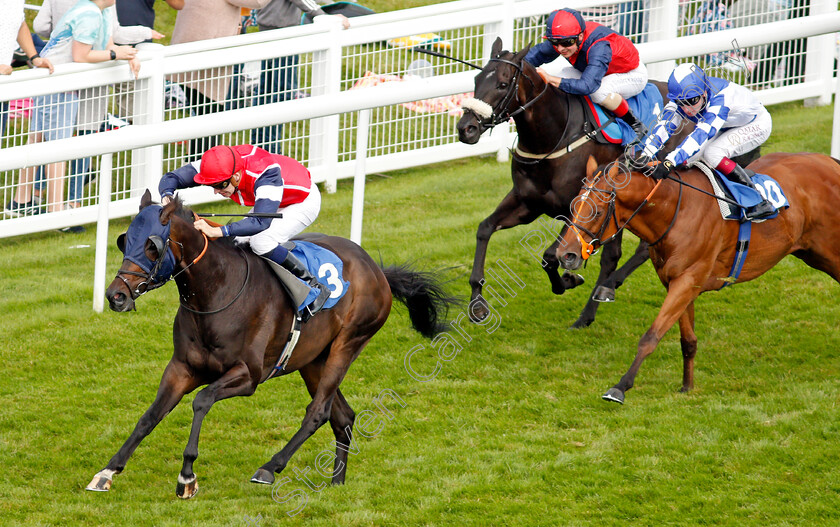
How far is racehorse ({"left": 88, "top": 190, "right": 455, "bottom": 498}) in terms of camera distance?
4.76 metres

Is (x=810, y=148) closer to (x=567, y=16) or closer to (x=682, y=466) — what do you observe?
(x=567, y=16)

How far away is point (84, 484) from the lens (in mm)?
5305

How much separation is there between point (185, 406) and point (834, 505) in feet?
10.5

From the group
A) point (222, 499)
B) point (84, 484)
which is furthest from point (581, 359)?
point (84, 484)

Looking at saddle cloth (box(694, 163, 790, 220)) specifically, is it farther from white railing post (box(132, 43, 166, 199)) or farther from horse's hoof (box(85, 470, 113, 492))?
white railing post (box(132, 43, 166, 199))

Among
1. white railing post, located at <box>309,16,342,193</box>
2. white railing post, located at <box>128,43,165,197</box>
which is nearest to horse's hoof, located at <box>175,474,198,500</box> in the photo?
white railing post, located at <box>128,43,165,197</box>

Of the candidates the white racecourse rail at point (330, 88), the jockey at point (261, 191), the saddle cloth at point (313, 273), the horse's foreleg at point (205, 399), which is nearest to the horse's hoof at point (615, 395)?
the saddle cloth at point (313, 273)

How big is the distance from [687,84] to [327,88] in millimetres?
3325

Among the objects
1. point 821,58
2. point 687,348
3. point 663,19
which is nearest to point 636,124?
point 687,348

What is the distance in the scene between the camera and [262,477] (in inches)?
203

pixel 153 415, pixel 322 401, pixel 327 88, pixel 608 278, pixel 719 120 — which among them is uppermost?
pixel 719 120

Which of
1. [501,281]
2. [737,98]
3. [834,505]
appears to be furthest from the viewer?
[501,281]

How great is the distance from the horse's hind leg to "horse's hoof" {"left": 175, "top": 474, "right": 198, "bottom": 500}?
254 mm

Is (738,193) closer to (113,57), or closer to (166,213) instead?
(166,213)
